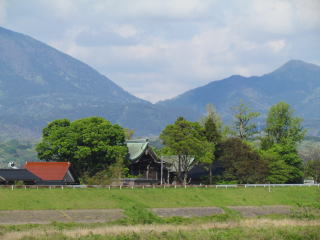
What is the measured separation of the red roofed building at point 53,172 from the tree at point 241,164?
2567cm

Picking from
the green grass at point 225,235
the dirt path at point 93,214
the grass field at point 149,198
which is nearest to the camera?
the green grass at point 225,235

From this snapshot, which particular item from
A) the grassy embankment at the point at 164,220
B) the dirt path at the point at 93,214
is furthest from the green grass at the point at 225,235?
the dirt path at the point at 93,214

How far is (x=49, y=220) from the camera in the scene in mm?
60469

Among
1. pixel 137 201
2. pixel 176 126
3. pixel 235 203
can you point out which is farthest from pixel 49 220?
pixel 176 126

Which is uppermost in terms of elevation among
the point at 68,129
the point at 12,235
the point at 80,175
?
the point at 68,129

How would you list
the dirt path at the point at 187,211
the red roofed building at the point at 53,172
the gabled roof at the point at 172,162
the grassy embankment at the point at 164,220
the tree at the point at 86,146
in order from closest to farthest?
the grassy embankment at the point at 164,220 < the dirt path at the point at 187,211 < the red roofed building at the point at 53,172 < the tree at the point at 86,146 < the gabled roof at the point at 172,162

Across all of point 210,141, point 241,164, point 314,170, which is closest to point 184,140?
point 210,141

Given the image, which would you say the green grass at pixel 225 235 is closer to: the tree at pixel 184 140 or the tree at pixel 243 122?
the tree at pixel 184 140

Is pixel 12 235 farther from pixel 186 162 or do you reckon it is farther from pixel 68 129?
pixel 186 162

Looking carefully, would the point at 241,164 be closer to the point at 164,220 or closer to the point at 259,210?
the point at 259,210

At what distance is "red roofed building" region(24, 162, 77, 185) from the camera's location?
88875 mm

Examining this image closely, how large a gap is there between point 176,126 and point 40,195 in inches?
1438

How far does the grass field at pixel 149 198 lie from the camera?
66500 millimetres

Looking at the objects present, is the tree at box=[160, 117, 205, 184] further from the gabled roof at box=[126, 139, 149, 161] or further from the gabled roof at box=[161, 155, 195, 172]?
the gabled roof at box=[161, 155, 195, 172]
